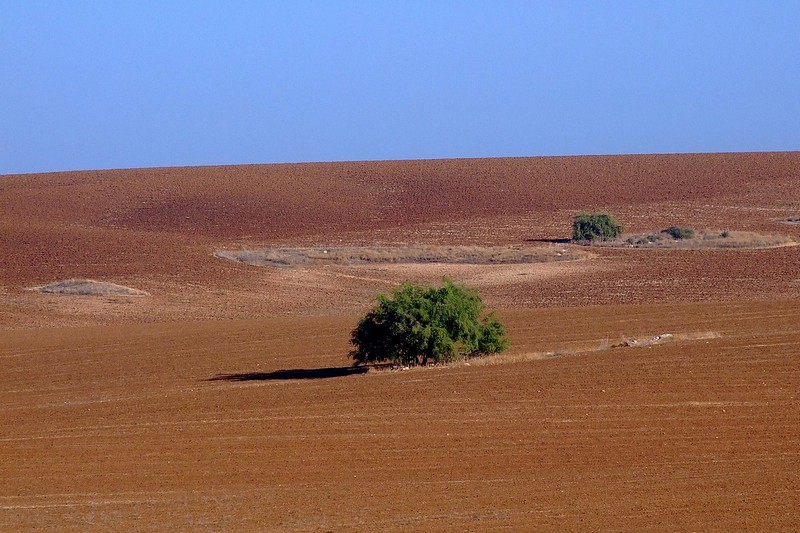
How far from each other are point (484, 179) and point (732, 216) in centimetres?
2716

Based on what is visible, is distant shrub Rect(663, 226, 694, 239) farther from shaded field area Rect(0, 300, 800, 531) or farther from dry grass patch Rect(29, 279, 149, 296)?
shaded field area Rect(0, 300, 800, 531)

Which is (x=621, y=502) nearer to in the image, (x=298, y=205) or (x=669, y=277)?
(x=669, y=277)

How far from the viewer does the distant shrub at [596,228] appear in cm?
6881

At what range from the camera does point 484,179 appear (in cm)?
10231

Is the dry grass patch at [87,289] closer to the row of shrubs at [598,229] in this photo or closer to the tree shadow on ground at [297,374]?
the tree shadow on ground at [297,374]

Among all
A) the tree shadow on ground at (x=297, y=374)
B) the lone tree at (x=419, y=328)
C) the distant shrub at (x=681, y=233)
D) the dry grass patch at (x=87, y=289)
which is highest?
the distant shrub at (x=681, y=233)

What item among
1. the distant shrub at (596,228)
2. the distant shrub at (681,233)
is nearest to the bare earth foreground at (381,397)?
the distant shrub at (596,228)

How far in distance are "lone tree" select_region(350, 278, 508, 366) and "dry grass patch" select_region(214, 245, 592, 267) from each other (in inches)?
1177

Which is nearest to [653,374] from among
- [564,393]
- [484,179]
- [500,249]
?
[564,393]

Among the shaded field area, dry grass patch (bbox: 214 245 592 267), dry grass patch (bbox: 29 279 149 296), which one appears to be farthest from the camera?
dry grass patch (bbox: 214 245 592 267)

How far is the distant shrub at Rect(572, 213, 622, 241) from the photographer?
226 feet

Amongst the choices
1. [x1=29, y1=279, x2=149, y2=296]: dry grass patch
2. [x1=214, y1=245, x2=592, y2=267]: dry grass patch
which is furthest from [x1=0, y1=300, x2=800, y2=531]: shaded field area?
[x1=214, y1=245, x2=592, y2=267]: dry grass patch

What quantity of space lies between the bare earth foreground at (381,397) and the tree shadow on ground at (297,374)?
0.15m

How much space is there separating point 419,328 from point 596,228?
136ft
